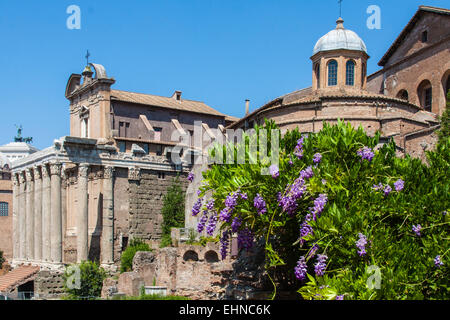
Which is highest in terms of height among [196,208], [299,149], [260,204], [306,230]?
[299,149]

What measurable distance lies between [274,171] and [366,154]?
7.53 ft

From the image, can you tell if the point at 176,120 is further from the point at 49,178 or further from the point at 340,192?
the point at 340,192

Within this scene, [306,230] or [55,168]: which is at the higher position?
[55,168]

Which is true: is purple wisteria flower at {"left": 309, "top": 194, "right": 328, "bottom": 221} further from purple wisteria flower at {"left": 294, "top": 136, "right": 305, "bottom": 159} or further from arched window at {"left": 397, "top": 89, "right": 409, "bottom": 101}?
arched window at {"left": 397, "top": 89, "right": 409, "bottom": 101}

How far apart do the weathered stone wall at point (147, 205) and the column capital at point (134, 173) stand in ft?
1.12

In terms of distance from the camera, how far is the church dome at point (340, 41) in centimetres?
3703

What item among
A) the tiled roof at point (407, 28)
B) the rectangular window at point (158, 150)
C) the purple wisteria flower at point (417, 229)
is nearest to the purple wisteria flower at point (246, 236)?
the purple wisteria flower at point (417, 229)

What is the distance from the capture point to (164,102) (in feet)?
161

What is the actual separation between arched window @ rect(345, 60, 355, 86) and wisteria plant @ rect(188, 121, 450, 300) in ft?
71.0

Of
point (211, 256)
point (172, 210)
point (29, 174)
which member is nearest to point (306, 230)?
point (211, 256)

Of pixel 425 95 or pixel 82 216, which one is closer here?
pixel 425 95

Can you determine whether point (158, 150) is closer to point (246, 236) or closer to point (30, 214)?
point (30, 214)

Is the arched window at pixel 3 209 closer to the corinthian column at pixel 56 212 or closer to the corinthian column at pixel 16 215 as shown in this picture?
the corinthian column at pixel 16 215

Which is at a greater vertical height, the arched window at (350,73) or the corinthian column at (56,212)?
the arched window at (350,73)
